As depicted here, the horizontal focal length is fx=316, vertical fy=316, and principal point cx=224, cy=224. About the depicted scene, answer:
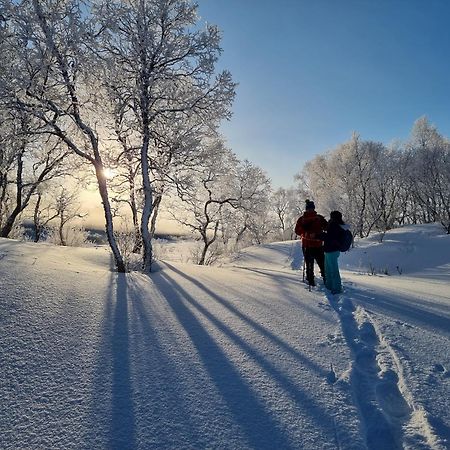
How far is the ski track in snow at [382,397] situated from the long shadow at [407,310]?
2.80ft

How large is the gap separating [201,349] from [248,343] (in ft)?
1.85

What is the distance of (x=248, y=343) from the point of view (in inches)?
139

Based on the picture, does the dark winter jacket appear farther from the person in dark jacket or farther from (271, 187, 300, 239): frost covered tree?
(271, 187, 300, 239): frost covered tree

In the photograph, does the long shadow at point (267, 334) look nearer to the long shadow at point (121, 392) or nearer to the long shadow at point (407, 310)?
the long shadow at point (121, 392)

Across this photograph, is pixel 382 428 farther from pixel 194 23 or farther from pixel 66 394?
pixel 194 23

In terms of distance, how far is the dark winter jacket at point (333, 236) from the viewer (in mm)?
6496

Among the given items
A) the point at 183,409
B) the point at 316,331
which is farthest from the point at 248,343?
the point at 183,409

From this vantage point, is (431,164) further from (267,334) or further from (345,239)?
(267,334)

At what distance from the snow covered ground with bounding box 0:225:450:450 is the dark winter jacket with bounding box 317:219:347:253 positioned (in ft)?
4.96

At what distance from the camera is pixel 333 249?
21.5 ft

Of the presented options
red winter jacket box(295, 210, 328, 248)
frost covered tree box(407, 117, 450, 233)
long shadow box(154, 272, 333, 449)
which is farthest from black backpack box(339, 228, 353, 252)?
frost covered tree box(407, 117, 450, 233)

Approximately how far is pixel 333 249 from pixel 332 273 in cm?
50

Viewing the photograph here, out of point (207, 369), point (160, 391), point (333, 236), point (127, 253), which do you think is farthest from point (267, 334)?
point (127, 253)

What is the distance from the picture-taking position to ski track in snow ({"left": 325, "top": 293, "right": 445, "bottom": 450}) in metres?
2.23
